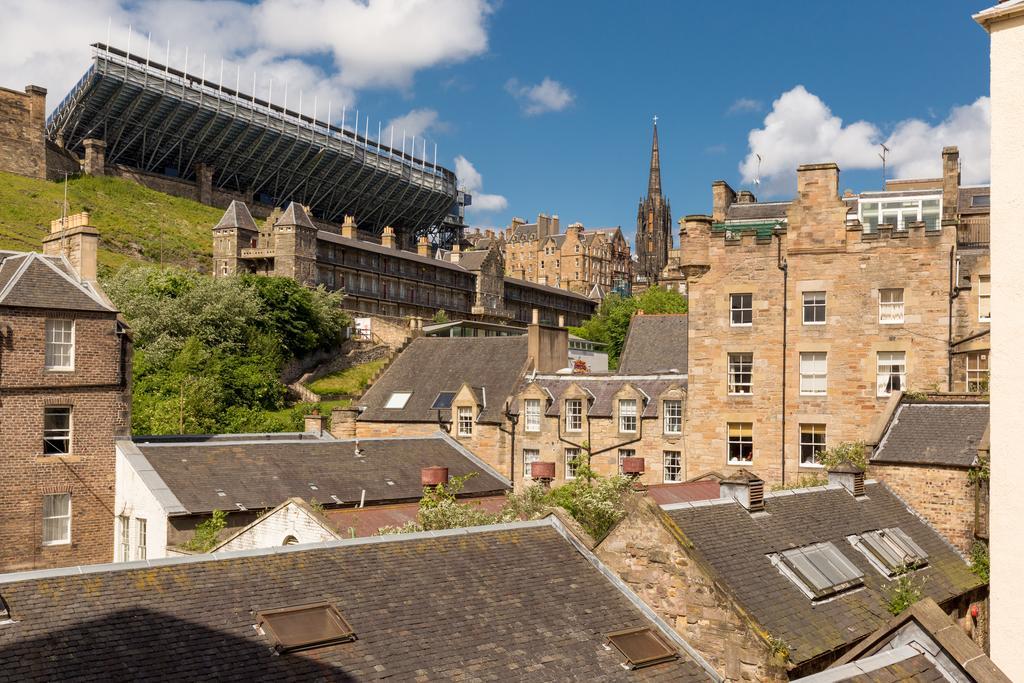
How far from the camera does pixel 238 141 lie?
12306 centimetres

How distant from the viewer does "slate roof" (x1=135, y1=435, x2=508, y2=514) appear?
30281 mm

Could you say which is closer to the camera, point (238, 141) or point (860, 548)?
point (860, 548)

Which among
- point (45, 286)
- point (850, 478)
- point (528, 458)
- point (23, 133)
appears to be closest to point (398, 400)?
point (528, 458)

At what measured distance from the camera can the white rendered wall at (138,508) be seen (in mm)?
28406

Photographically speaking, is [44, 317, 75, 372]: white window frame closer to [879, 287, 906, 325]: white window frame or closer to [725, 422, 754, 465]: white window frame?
[725, 422, 754, 465]: white window frame

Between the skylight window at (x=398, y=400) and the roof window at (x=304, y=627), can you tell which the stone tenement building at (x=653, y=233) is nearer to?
the skylight window at (x=398, y=400)

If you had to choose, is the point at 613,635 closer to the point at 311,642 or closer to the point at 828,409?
the point at 311,642

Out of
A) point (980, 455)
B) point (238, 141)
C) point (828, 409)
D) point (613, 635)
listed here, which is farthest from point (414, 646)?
point (238, 141)

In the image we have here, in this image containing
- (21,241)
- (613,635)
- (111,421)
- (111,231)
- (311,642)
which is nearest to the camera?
(311,642)

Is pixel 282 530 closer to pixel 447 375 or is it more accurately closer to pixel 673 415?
pixel 673 415

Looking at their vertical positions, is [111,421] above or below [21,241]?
below

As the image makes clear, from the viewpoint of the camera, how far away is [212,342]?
63938mm

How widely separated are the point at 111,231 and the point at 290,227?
75.1 ft

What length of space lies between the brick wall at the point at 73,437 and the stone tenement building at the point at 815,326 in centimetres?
2042
